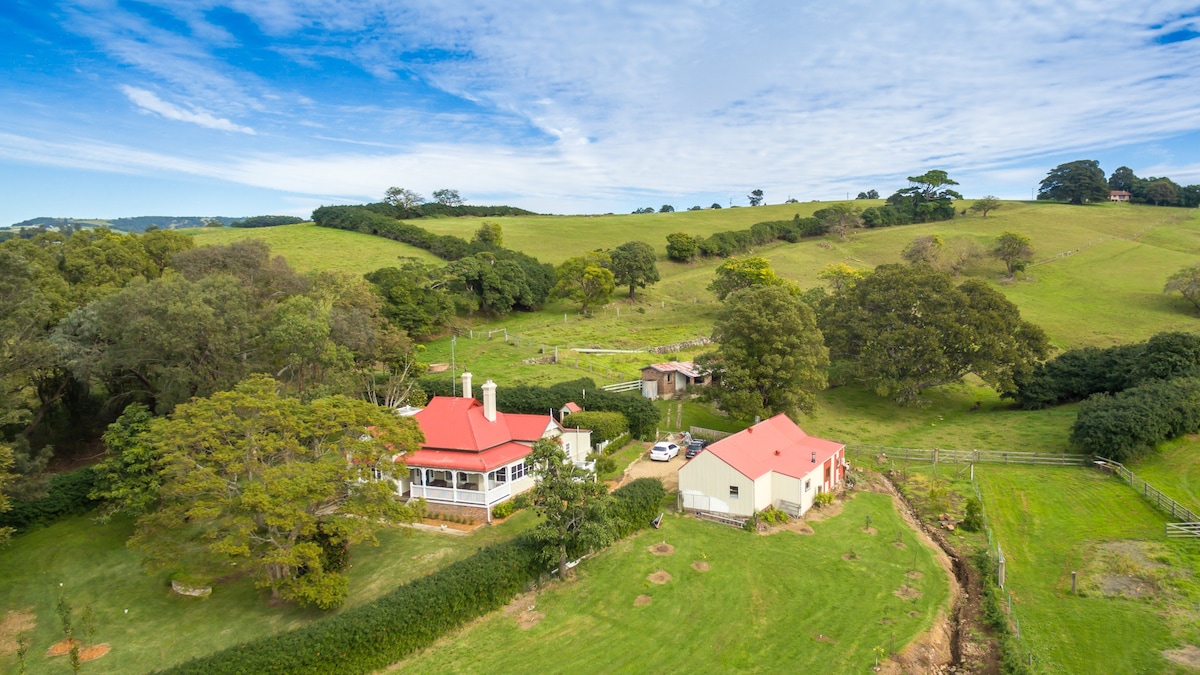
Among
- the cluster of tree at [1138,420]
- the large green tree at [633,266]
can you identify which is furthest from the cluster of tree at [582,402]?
the large green tree at [633,266]

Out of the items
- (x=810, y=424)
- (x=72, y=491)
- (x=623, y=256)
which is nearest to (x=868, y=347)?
(x=810, y=424)

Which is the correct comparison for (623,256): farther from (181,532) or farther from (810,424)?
(181,532)

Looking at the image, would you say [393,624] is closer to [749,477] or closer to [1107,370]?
[749,477]

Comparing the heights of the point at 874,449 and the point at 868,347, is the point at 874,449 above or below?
below

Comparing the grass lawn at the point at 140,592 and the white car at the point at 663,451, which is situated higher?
the white car at the point at 663,451

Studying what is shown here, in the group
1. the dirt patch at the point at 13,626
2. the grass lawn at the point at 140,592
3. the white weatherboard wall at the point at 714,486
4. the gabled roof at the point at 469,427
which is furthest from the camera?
the gabled roof at the point at 469,427

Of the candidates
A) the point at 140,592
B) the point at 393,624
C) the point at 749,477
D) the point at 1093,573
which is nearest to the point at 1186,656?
the point at 1093,573

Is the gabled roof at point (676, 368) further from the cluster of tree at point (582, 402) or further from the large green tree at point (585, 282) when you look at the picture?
the large green tree at point (585, 282)
